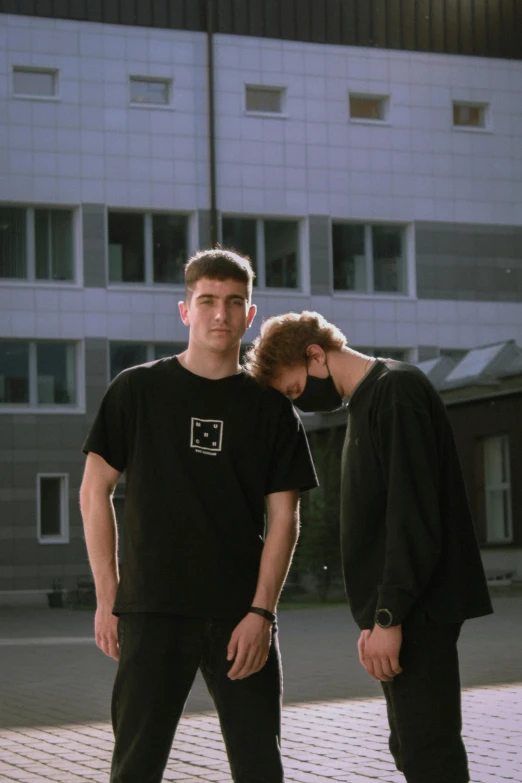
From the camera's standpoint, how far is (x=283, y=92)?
38.4m

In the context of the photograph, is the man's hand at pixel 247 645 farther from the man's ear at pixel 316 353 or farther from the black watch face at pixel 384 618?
the man's ear at pixel 316 353

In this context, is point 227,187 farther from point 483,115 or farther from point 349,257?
point 483,115

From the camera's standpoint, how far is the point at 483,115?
4025 cm

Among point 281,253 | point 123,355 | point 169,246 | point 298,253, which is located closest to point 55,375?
point 123,355

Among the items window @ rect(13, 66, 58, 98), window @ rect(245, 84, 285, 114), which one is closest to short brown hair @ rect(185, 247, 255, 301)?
window @ rect(13, 66, 58, 98)

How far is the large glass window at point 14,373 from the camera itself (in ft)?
116

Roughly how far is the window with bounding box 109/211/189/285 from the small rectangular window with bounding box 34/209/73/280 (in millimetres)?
1054

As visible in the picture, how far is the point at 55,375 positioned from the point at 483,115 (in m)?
13.7

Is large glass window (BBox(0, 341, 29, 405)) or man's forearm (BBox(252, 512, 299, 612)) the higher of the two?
large glass window (BBox(0, 341, 29, 405))

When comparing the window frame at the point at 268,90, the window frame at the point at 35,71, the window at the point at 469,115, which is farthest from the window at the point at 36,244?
the window at the point at 469,115

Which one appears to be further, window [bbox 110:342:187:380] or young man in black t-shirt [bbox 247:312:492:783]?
window [bbox 110:342:187:380]

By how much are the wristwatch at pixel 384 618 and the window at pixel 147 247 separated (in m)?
32.6

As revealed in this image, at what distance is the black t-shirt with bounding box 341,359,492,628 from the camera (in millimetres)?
4312

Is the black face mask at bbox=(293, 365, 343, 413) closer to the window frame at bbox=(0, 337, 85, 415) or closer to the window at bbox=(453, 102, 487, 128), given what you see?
the window frame at bbox=(0, 337, 85, 415)
